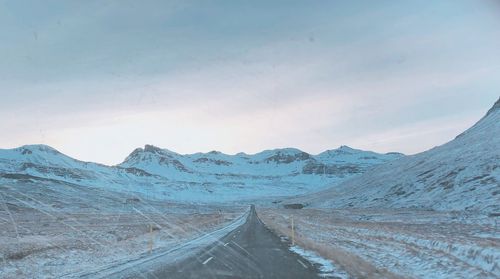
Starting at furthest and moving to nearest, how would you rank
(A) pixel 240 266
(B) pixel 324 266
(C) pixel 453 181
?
1. (C) pixel 453 181
2. (A) pixel 240 266
3. (B) pixel 324 266

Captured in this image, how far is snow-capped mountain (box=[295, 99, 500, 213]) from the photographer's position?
69250mm

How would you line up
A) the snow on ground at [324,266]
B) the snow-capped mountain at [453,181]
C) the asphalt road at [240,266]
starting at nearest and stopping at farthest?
the snow on ground at [324,266] → the asphalt road at [240,266] → the snow-capped mountain at [453,181]

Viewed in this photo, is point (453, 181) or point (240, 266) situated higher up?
point (453, 181)

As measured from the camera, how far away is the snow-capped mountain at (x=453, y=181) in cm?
6925

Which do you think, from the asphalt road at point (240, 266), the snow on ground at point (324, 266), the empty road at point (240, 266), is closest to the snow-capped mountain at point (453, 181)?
the snow on ground at point (324, 266)

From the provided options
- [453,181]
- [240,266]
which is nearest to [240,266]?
[240,266]

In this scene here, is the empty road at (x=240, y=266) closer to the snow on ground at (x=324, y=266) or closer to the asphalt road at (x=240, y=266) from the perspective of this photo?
the asphalt road at (x=240, y=266)

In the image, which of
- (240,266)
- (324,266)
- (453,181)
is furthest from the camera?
(453,181)

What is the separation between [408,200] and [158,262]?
79.5m

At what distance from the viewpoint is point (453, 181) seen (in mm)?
85750

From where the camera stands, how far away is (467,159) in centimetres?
9756

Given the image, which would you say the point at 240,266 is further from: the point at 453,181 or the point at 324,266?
the point at 453,181

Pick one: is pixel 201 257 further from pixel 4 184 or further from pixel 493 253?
pixel 4 184

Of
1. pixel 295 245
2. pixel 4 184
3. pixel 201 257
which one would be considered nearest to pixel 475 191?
pixel 295 245
